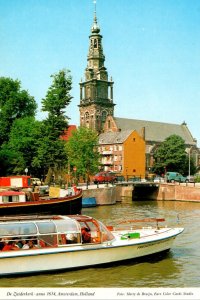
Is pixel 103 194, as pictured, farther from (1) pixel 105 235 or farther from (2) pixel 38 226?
(2) pixel 38 226

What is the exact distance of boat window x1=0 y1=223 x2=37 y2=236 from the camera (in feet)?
52.9

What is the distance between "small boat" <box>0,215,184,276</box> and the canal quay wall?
30626 millimetres

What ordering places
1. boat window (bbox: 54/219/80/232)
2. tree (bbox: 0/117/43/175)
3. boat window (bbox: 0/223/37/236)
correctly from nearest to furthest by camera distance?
boat window (bbox: 0/223/37/236), boat window (bbox: 54/219/80/232), tree (bbox: 0/117/43/175)

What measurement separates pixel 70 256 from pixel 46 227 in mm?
1430

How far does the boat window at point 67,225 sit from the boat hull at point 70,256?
0.65 m

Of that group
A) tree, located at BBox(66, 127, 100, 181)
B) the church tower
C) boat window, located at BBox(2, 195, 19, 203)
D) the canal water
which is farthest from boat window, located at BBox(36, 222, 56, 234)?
the church tower

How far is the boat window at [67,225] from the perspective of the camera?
1662 cm

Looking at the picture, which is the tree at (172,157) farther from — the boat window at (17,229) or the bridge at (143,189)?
the boat window at (17,229)

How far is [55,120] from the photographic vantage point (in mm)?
47906

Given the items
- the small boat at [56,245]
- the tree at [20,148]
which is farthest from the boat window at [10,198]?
the tree at [20,148]

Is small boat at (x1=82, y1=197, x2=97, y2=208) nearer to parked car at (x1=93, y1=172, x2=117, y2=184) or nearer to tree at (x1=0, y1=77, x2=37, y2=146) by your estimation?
parked car at (x1=93, y1=172, x2=117, y2=184)

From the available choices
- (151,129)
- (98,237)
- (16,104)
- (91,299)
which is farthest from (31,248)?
(151,129)

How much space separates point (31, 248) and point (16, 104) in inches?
1784

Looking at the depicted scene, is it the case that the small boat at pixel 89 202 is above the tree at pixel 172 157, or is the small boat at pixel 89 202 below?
below
